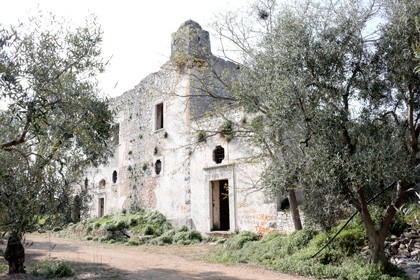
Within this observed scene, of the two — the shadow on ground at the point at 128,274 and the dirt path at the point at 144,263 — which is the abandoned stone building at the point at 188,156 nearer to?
the dirt path at the point at 144,263

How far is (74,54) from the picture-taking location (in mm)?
6938

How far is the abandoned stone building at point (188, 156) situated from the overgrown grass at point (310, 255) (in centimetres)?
169

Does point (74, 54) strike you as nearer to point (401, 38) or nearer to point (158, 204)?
point (401, 38)

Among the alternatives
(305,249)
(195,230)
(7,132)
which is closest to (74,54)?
(7,132)

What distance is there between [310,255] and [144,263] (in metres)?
4.54

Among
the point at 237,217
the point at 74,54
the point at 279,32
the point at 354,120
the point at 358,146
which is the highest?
the point at 279,32

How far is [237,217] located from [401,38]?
30.5 feet

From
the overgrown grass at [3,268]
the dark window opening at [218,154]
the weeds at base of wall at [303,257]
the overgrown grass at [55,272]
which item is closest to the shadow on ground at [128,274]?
the overgrown grass at [55,272]

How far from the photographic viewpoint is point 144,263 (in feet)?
36.2

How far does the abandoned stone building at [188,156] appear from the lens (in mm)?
14305

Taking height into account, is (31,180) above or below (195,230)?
above

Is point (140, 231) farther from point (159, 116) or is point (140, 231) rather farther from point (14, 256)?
point (14, 256)

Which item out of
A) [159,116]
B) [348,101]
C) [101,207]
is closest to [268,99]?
[348,101]

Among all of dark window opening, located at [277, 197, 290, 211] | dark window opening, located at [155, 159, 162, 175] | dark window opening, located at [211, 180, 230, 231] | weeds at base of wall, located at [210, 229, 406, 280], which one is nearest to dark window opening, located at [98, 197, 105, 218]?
dark window opening, located at [155, 159, 162, 175]
